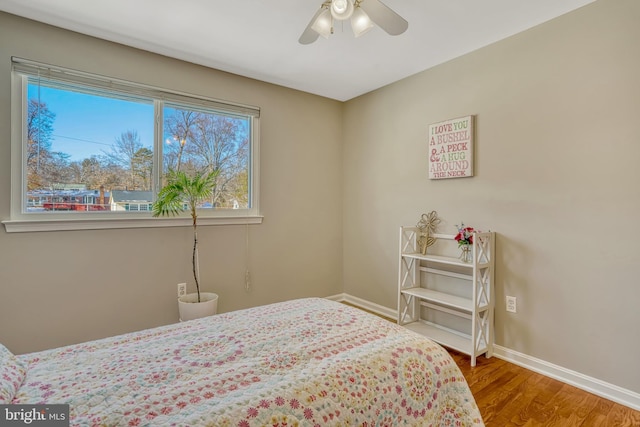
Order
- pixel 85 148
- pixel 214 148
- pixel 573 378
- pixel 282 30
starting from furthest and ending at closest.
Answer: pixel 214 148 → pixel 85 148 → pixel 282 30 → pixel 573 378

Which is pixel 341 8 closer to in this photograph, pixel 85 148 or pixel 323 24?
pixel 323 24

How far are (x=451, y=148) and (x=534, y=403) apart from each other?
1.93 metres

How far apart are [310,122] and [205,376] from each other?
299 centimetres

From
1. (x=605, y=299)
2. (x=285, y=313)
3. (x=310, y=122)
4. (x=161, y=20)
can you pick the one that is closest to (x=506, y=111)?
(x=605, y=299)

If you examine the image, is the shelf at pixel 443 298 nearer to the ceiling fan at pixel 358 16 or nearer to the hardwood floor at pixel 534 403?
the hardwood floor at pixel 534 403

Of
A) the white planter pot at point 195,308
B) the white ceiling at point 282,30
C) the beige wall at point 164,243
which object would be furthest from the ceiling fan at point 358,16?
the white planter pot at point 195,308

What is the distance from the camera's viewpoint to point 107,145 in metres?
2.56

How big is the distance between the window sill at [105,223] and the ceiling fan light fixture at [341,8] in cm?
201

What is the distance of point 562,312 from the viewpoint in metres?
2.15

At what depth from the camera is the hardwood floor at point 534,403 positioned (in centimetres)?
176

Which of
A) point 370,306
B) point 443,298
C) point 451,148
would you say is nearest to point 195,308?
point 370,306

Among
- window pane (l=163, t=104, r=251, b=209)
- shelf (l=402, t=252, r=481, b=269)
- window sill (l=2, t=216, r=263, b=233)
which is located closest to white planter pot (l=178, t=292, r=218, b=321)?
window sill (l=2, t=216, r=263, b=233)

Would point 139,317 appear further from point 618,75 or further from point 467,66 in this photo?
point 618,75

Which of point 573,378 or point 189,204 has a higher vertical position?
point 189,204
